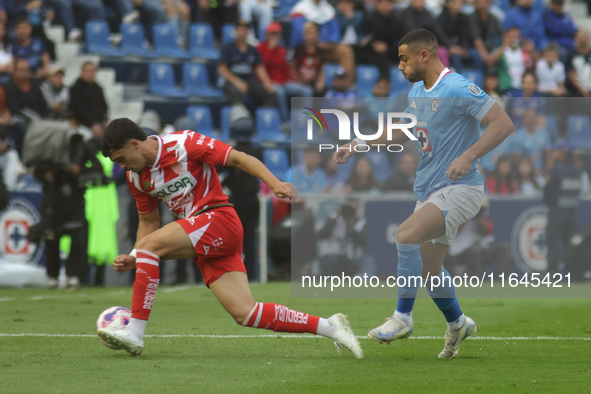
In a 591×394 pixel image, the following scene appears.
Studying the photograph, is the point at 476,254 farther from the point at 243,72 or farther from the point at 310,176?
the point at 243,72

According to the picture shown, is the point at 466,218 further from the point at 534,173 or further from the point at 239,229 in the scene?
the point at 534,173

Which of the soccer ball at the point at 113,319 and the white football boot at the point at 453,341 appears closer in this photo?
the soccer ball at the point at 113,319

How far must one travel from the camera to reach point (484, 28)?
67.2 feet

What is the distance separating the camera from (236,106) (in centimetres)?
1708

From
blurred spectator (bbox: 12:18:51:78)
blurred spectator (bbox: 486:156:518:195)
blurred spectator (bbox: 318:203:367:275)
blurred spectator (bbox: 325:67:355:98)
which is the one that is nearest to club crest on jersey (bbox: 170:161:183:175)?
blurred spectator (bbox: 318:203:367:275)

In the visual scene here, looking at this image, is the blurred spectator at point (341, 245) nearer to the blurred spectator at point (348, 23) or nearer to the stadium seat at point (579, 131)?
the stadium seat at point (579, 131)

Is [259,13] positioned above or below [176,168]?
above

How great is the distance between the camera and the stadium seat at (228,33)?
1916cm

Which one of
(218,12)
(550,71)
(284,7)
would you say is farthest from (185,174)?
(284,7)

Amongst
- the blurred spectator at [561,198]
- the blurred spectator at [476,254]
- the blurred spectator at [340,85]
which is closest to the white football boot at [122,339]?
the blurred spectator at [476,254]

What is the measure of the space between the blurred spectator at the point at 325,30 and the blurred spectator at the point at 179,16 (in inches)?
83.3

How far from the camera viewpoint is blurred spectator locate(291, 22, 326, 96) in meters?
18.1

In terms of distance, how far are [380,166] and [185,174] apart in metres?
7.32

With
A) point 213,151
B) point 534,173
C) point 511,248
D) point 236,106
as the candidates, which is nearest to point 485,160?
point 534,173
